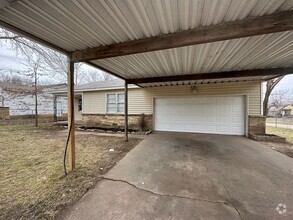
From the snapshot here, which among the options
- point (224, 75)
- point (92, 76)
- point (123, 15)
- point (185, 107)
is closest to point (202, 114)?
point (185, 107)

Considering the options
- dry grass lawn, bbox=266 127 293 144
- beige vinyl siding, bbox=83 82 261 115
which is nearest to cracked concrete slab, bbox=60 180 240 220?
beige vinyl siding, bbox=83 82 261 115

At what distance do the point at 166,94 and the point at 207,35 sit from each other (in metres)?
6.50

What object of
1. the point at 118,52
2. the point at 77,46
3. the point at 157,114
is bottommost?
the point at 157,114

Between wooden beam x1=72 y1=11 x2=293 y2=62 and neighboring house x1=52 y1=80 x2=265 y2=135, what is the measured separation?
6076mm

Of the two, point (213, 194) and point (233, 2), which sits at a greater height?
point (233, 2)

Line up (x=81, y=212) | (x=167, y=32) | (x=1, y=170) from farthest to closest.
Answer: (x=1, y=170), (x=167, y=32), (x=81, y=212)

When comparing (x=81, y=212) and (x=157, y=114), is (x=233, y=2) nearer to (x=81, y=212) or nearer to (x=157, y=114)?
(x=81, y=212)

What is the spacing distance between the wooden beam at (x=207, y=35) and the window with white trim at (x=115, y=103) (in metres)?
6.69

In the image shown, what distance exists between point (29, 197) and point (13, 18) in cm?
290

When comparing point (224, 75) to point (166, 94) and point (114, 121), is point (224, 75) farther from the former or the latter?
point (114, 121)

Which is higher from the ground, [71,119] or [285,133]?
[71,119]

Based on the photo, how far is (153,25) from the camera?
2.50 metres

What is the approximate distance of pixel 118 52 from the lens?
3.11m

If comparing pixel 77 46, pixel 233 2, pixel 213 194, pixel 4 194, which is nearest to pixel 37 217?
pixel 4 194
